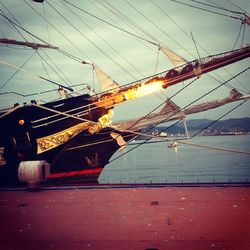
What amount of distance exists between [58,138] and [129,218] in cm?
1004

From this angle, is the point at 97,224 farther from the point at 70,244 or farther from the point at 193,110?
the point at 193,110

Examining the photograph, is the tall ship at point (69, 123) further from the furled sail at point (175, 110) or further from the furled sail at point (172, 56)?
the furled sail at point (172, 56)

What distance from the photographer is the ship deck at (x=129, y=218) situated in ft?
11.5

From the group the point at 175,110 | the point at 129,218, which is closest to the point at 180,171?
the point at 175,110

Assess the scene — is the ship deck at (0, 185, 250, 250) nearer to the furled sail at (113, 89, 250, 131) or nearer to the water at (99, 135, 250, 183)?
the water at (99, 135, 250, 183)

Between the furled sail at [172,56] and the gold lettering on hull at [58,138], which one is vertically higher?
the furled sail at [172,56]

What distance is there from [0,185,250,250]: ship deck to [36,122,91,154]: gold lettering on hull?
6889 millimetres

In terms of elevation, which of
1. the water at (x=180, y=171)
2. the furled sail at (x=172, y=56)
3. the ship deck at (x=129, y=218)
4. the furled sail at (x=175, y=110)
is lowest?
the water at (x=180, y=171)

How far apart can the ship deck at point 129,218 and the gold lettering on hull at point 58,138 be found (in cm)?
689

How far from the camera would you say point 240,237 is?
352cm

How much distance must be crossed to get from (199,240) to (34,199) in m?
3.95

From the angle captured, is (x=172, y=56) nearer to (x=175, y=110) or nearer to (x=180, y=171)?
(x=175, y=110)

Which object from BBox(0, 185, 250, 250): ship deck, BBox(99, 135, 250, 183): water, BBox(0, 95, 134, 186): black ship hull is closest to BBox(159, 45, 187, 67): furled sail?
BBox(0, 95, 134, 186): black ship hull

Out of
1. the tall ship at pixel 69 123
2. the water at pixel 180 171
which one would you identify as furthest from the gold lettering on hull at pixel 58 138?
the water at pixel 180 171
